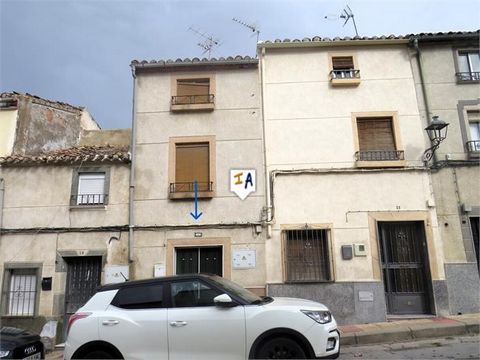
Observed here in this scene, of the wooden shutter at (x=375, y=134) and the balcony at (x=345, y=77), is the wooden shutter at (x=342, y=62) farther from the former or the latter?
the wooden shutter at (x=375, y=134)

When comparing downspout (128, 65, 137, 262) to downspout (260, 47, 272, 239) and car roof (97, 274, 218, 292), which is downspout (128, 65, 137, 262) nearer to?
downspout (260, 47, 272, 239)

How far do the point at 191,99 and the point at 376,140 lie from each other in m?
5.13

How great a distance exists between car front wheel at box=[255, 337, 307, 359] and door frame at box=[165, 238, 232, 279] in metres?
4.75

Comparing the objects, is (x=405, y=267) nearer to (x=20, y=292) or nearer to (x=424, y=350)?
(x=424, y=350)

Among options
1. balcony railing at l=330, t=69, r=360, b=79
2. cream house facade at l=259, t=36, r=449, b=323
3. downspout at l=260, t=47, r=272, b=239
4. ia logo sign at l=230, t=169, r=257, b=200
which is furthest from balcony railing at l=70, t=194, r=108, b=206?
balcony railing at l=330, t=69, r=360, b=79

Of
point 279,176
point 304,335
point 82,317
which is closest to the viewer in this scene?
point 304,335

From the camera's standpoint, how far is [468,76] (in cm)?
1095

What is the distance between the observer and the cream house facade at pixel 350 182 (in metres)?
9.88

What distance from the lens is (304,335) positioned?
5.33 metres

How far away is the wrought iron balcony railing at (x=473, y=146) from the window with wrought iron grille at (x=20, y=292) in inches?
458

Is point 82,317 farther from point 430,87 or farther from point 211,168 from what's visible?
point 430,87

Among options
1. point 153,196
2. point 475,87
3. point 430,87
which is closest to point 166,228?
point 153,196

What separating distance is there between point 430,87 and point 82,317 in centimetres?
1000

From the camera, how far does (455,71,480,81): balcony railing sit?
429 inches
